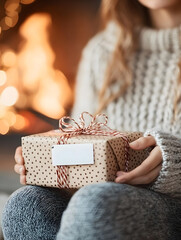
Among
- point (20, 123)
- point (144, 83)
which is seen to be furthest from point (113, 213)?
point (20, 123)

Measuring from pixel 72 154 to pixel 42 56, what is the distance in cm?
102

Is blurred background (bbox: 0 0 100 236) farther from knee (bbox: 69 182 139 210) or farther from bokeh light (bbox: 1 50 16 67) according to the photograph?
knee (bbox: 69 182 139 210)

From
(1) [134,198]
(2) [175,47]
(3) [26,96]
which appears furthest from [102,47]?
(1) [134,198]

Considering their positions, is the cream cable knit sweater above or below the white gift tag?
above

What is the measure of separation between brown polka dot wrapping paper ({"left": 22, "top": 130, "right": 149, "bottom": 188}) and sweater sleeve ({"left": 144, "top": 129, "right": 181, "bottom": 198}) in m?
A: 0.06

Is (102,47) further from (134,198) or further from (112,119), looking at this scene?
(134,198)

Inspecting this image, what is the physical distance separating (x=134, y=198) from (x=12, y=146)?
114 centimetres

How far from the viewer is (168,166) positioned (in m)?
0.95

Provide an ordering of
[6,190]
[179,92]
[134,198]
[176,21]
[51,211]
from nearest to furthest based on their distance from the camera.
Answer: [134,198]
[51,211]
[179,92]
[176,21]
[6,190]

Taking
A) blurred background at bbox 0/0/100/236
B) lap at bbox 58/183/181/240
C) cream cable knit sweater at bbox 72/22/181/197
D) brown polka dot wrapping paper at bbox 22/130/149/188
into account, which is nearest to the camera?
lap at bbox 58/183/181/240

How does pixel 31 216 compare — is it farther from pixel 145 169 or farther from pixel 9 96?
pixel 9 96

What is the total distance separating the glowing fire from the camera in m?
1.88

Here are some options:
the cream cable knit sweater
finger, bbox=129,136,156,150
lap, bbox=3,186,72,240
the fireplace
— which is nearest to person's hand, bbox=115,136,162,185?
finger, bbox=129,136,156,150

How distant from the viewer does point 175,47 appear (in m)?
1.39
